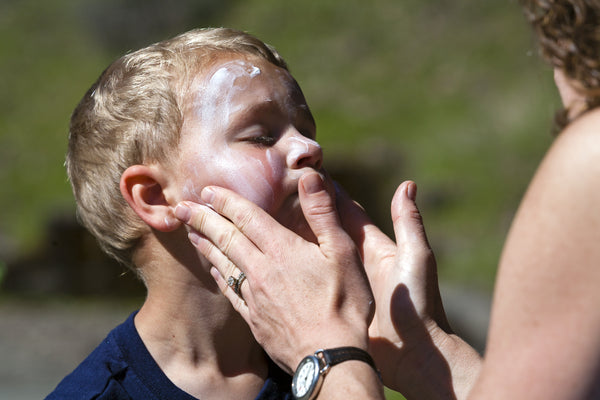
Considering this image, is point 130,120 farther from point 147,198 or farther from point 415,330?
point 415,330

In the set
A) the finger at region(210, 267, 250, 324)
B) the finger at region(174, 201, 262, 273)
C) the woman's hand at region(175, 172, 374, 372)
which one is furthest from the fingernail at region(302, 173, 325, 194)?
the finger at region(210, 267, 250, 324)

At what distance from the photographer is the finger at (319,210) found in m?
2.15

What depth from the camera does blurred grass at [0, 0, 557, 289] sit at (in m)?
11.7

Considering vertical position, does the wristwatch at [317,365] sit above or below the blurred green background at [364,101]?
above

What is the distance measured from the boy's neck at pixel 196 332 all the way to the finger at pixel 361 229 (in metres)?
0.55

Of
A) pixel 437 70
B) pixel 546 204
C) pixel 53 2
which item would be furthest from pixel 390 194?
pixel 53 2

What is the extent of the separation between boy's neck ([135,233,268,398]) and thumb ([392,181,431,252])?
705mm

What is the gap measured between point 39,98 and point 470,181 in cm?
966

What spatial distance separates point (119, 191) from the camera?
2.59 m

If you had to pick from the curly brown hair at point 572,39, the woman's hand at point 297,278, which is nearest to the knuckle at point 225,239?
the woman's hand at point 297,278

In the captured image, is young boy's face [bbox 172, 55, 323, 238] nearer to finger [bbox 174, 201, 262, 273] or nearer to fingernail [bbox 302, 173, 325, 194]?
finger [bbox 174, 201, 262, 273]

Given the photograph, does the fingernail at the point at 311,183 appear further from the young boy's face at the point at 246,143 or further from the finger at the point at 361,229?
the finger at the point at 361,229

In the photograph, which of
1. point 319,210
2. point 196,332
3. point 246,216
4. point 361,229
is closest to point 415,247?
point 361,229

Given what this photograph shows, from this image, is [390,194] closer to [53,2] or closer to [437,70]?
[437,70]
